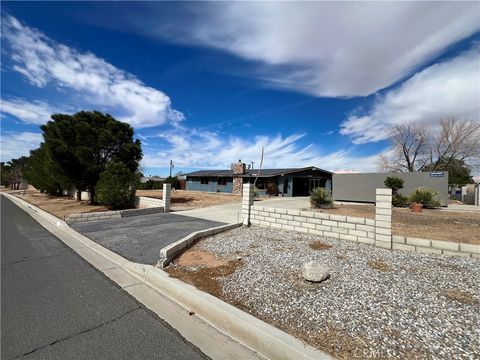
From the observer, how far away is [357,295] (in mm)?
3293

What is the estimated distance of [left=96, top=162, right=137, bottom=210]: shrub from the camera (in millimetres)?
12531

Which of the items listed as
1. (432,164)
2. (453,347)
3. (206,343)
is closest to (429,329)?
(453,347)

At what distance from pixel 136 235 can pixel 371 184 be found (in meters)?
19.2

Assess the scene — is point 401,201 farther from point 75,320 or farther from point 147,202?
point 75,320

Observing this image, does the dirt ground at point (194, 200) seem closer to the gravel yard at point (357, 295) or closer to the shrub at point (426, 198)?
the gravel yard at point (357, 295)

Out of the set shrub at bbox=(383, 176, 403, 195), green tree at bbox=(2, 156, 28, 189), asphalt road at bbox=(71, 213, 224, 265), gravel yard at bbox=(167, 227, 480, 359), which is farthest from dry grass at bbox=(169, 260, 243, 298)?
green tree at bbox=(2, 156, 28, 189)

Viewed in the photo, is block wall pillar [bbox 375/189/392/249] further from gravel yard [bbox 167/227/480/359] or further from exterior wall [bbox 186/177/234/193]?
exterior wall [bbox 186/177/234/193]

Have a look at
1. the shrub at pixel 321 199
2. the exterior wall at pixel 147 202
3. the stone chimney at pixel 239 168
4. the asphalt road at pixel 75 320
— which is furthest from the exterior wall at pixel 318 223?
the stone chimney at pixel 239 168

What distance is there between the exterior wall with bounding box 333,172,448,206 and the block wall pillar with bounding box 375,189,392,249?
1559 cm

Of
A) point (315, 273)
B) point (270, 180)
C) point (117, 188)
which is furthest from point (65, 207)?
point (270, 180)

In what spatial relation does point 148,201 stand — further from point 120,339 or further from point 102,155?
point 120,339

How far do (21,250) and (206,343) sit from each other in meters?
5.99

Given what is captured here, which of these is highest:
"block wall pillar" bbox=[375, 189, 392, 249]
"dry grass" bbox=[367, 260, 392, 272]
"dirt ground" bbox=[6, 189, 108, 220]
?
"block wall pillar" bbox=[375, 189, 392, 249]

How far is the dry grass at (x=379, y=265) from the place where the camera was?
165 inches
